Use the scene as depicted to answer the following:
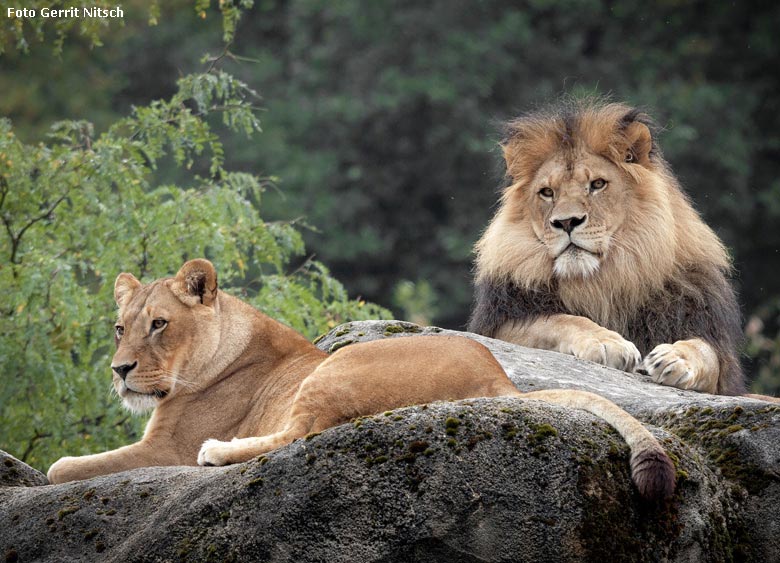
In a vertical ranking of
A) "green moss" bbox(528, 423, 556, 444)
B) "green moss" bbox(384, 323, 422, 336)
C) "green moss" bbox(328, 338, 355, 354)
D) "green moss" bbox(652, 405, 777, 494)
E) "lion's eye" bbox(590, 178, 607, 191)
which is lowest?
"green moss" bbox(652, 405, 777, 494)

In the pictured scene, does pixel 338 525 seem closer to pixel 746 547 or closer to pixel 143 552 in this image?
pixel 143 552

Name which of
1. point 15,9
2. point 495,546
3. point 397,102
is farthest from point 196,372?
point 397,102

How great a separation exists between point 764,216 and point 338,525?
564 inches

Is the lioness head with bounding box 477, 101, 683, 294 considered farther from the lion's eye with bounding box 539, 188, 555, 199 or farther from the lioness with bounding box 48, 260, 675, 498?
the lioness with bounding box 48, 260, 675, 498

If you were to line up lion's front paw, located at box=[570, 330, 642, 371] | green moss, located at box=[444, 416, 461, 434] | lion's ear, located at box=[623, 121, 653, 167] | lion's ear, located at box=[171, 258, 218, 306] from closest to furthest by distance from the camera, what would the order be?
green moss, located at box=[444, 416, 461, 434] → lion's ear, located at box=[171, 258, 218, 306] → lion's front paw, located at box=[570, 330, 642, 371] → lion's ear, located at box=[623, 121, 653, 167]

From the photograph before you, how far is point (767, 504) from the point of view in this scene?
3.57 metres

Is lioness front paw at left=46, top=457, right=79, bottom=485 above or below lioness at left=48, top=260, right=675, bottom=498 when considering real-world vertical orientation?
below

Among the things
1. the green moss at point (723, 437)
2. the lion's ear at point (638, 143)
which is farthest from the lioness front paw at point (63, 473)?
the lion's ear at point (638, 143)

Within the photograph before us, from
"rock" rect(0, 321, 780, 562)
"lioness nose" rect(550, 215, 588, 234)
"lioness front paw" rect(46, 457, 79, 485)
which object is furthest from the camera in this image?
"lioness nose" rect(550, 215, 588, 234)

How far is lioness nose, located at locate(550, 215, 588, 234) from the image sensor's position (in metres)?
5.83

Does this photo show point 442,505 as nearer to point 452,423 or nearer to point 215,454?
point 452,423

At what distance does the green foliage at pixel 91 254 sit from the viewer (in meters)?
6.36

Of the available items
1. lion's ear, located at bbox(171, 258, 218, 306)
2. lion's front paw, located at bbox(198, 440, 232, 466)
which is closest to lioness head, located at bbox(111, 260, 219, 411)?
lion's ear, located at bbox(171, 258, 218, 306)

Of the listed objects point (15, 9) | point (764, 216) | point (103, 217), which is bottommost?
point (764, 216)
